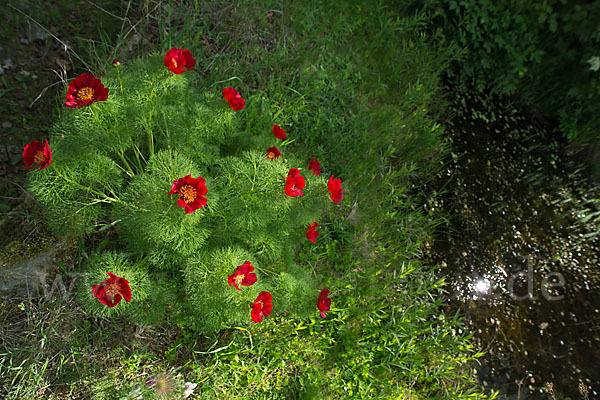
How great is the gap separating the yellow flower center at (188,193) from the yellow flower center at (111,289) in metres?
0.41

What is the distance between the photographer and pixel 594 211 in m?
3.79

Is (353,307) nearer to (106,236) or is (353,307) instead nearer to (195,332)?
(195,332)

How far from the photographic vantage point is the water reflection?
9.09 feet

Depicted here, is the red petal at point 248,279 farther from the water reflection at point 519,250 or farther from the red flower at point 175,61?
the water reflection at point 519,250

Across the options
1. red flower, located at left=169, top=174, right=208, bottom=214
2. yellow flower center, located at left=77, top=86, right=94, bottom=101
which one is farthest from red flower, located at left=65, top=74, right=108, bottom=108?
red flower, located at left=169, top=174, right=208, bottom=214

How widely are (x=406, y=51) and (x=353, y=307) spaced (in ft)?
8.61

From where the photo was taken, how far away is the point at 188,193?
1335 mm

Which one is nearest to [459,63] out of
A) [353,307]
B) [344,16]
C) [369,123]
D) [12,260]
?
[344,16]

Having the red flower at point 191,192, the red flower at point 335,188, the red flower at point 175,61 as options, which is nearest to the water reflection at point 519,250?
the red flower at point 335,188

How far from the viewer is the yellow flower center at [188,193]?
1.33 m

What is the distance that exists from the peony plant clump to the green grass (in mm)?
247

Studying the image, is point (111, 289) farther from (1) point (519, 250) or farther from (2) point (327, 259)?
(1) point (519, 250)

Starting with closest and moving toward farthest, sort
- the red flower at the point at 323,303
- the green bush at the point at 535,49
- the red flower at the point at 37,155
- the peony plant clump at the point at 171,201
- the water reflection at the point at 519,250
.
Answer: the red flower at the point at 37,155
the peony plant clump at the point at 171,201
the red flower at the point at 323,303
the water reflection at the point at 519,250
the green bush at the point at 535,49

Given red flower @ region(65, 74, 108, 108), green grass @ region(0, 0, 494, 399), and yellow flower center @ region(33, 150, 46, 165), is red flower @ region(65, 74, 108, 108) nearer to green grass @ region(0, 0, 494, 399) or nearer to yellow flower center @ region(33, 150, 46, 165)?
yellow flower center @ region(33, 150, 46, 165)
